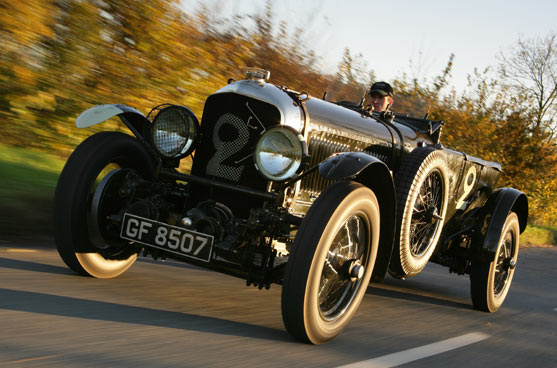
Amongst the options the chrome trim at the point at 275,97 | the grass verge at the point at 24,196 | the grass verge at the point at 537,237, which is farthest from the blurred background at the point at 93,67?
the grass verge at the point at 537,237

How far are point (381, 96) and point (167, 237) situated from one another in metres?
3.41

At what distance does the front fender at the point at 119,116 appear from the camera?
→ 13.4 ft

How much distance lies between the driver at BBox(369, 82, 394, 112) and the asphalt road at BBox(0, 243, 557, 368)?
1.93 meters

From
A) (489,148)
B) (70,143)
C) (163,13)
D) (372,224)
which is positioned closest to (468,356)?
(372,224)

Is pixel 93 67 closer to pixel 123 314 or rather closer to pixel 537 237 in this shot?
pixel 123 314

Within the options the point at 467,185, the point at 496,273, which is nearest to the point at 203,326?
the point at 467,185

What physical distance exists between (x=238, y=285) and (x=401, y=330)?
1.40m

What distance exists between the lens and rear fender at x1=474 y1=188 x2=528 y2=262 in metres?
5.51

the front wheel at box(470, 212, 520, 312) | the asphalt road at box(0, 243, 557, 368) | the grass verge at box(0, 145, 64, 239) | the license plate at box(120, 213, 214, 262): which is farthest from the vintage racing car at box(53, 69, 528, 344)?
the grass verge at box(0, 145, 64, 239)

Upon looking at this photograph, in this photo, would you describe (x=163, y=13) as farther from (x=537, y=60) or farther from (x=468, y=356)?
(x=537, y=60)

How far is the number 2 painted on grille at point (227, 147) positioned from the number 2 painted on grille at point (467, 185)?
2.46m

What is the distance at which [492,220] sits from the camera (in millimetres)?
5602

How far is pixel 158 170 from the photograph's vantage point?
171 inches

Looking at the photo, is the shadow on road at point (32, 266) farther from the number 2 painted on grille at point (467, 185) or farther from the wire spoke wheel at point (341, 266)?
the number 2 painted on grille at point (467, 185)
